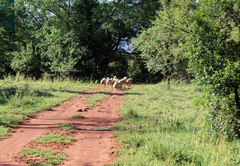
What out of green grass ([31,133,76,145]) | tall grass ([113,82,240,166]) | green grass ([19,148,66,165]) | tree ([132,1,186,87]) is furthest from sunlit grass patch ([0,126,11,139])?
tree ([132,1,186,87])

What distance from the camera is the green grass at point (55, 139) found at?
570 centimetres

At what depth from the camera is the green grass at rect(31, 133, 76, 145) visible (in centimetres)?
570

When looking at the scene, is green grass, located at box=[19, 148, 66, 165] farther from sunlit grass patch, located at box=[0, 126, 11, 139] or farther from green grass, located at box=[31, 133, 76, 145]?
sunlit grass patch, located at box=[0, 126, 11, 139]

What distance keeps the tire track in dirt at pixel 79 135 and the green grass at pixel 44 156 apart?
0.55ft

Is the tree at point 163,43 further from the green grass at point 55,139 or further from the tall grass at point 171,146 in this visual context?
the green grass at point 55,139

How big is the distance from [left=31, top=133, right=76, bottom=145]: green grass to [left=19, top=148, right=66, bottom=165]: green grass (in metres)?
0.60

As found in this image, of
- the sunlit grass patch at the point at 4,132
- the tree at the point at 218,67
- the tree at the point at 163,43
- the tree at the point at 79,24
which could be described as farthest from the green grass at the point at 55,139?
the tree at the point at 79,24

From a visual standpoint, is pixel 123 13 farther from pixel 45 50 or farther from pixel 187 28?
pixel 187 28

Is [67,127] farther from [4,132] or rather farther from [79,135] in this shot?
[4,132]

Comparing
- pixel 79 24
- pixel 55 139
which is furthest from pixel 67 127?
pixel 79 24

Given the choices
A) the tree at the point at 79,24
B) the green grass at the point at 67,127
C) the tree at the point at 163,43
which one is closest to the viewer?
the green grass at the point at 67,127

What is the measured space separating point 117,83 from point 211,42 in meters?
10.9

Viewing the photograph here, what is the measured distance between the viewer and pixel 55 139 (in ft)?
19.2

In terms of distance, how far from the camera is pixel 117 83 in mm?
16484
